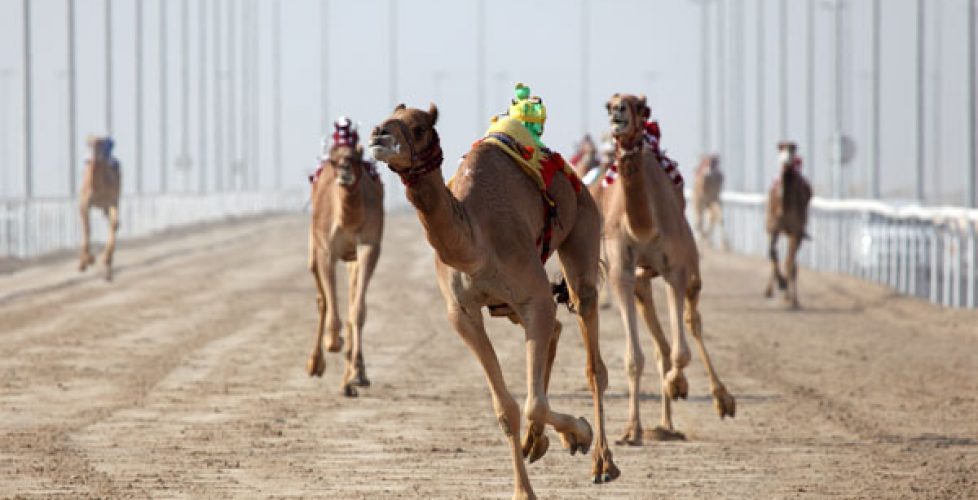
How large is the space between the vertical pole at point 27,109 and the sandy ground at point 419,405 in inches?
613

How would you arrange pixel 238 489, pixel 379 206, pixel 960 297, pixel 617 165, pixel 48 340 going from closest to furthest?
pixel 238 489 < pixel 617 165 < pixel 379 206 < pixel 48 340 < pixel 960 297

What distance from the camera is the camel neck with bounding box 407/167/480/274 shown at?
9242 millimetres

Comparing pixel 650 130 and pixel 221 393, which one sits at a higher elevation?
pixel 650 130

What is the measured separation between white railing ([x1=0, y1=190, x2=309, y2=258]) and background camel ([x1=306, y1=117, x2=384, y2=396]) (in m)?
22.0

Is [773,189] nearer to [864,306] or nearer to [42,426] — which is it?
[864,306]

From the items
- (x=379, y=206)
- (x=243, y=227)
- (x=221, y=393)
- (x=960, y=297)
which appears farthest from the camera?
(x=243, y=227)

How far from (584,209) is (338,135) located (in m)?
5.11

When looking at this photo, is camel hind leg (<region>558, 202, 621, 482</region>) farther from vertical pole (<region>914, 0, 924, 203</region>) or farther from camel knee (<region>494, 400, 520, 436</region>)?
vertical pole (<region>914, 0, 924, 203</region>)

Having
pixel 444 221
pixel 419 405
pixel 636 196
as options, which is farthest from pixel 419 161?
pixel 419 405

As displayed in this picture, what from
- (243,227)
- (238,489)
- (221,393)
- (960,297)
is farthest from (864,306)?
(243,227)

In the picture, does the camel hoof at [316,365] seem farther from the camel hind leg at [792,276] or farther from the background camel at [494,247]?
the camel hind leg at [792,276]

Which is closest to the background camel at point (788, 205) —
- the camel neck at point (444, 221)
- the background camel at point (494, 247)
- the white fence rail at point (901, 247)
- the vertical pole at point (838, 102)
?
the white fence rail at point (901, 247)

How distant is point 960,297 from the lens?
26.0 metres

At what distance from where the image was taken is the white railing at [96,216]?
39.1m
